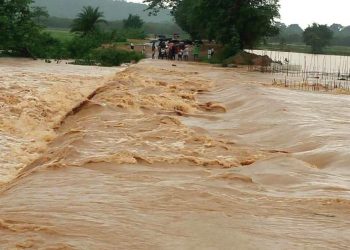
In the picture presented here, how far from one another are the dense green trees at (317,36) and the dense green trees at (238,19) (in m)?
22.3

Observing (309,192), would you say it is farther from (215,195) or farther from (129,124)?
(129,124)

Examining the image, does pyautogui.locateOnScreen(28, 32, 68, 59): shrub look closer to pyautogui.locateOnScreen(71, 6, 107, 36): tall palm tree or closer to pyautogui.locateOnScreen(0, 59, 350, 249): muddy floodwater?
pyautogui.locateOnScreen(71, 6, 107, 36): tall palm tree

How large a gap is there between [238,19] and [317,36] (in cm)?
2452

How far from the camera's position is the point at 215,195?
6.40 meters

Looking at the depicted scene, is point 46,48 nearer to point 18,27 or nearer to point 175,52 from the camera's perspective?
point 18,27

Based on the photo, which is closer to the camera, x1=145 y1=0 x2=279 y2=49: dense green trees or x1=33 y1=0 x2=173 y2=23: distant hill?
x1=145 y1=0 x2=279 y2=49: dense green trees

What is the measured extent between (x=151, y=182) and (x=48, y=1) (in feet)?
472

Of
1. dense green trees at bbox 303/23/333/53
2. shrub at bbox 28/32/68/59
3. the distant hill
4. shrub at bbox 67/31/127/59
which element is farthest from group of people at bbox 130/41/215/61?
the distant hill

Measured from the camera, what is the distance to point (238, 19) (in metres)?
33.2

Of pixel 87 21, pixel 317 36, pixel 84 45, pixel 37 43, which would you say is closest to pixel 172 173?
pixel 37 43

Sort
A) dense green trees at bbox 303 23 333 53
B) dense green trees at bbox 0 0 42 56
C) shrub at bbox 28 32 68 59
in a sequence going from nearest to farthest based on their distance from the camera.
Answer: dense green trees at bbox 0 0 42 56
shrub at bbox 28 32 68 59
dense green trees at bbox 303 23 333 53

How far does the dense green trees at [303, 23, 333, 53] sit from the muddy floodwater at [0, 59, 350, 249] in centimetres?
4159

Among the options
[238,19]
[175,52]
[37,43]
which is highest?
[238,19]

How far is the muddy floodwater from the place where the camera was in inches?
206
